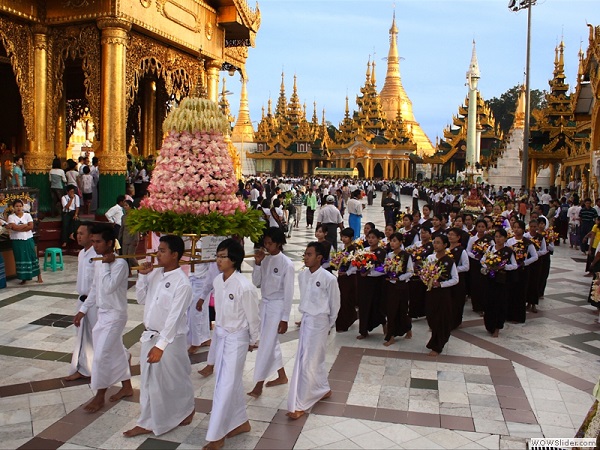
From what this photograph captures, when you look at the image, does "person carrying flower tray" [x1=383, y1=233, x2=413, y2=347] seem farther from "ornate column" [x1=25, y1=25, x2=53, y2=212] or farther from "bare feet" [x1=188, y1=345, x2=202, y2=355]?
"ornate column" [x1=25, y1=25, x2=53, y2=212]

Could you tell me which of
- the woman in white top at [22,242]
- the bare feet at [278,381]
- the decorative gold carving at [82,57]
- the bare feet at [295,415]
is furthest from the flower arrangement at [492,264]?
the decorative gold carving at [82,57]

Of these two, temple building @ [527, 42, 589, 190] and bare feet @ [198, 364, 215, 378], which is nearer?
bare feet @ [198, 364, 215, 378]

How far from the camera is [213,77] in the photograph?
17.1 m

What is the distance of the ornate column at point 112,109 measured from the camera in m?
12.8

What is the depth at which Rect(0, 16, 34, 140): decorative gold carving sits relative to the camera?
1259cm

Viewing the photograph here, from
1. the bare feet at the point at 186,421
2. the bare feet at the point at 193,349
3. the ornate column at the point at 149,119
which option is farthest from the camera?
the ornate column at the point at 149,119

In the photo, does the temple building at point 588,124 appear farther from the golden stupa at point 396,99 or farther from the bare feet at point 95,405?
the golden stupa at point 396,99

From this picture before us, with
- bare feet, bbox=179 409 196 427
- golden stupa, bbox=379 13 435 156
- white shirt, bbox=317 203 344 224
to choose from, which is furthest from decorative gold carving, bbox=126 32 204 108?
golden stupa, bbox=379 13 435 156

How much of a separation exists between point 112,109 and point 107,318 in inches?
346

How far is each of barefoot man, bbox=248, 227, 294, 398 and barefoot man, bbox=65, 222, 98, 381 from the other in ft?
5.60

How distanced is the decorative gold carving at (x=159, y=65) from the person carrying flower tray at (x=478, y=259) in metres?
6.59

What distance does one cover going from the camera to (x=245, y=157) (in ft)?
221

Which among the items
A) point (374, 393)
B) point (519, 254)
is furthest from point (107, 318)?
point (519, 254)

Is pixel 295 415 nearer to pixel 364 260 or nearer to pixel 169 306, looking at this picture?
pixel 169 306
